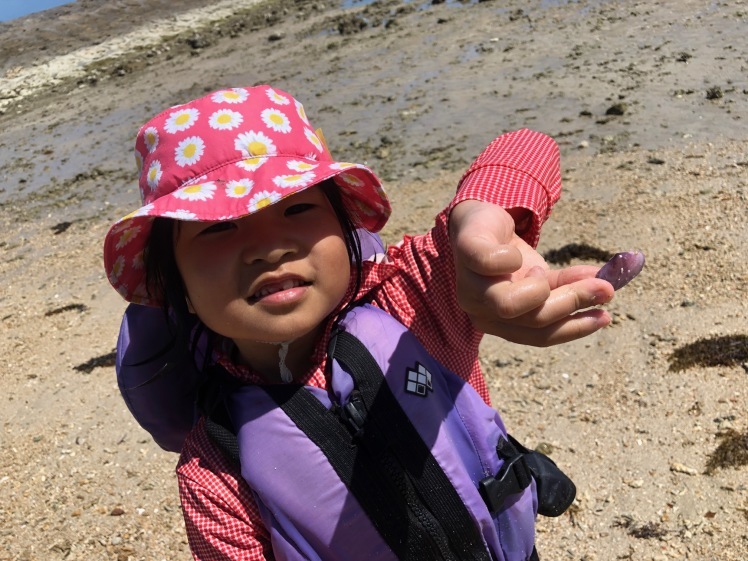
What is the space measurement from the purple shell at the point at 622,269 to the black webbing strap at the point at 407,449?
0.67 m

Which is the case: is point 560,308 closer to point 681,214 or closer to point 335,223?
point 335,223

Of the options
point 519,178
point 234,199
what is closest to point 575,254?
point 519,178

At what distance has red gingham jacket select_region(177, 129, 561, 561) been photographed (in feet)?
5.62

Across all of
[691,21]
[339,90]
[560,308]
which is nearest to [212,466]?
[560,308]

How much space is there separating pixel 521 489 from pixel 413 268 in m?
0.68

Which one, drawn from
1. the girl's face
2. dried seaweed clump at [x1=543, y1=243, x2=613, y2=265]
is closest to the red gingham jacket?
the girl's face

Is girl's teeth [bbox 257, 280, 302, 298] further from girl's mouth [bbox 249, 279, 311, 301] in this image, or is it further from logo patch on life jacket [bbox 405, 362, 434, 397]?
logo patch on life jacket [bbox 405, 362, 434, 397]

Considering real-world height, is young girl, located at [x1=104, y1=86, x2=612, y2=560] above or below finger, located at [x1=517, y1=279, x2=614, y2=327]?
below

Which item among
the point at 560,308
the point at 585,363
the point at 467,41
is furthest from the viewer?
the point at 467,41

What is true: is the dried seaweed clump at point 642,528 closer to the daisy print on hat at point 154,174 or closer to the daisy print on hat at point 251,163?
the daisy print on hat at point 251,163

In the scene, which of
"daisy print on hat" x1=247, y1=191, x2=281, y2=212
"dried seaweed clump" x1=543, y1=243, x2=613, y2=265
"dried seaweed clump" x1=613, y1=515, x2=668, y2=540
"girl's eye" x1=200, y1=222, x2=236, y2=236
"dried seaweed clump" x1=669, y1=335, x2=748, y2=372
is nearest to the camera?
"daisy print on hat" x1=247, y1=191, x2=281, y2=212

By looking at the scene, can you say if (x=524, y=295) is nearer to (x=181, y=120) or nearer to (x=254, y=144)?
(x=254, y=144)

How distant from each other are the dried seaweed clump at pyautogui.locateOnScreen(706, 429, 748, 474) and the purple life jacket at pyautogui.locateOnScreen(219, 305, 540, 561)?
2.27 m

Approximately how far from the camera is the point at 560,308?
3.92 feet
